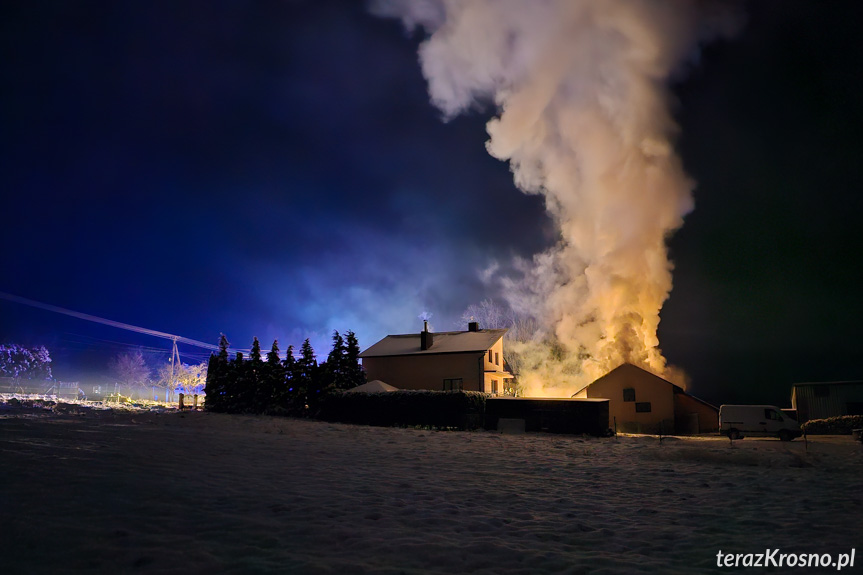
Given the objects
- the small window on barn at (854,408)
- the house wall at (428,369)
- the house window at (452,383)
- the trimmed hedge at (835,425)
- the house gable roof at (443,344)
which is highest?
the house gable roof at (443,344)

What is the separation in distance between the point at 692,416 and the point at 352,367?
2864 cm

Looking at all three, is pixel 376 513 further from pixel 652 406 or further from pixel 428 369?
pixel 428 369

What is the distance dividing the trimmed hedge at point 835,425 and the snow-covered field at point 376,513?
1258 inches

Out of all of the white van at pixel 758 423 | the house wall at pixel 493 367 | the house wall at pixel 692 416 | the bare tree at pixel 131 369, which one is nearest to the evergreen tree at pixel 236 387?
the house wall at pixel 493 367

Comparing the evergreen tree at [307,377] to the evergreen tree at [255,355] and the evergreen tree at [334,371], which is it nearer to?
the evergreen tree at [334,371]

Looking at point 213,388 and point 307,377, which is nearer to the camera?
point 307,377

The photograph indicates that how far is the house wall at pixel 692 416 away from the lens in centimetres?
4031

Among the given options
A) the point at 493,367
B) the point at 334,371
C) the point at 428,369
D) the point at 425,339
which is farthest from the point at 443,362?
the point at 334,371

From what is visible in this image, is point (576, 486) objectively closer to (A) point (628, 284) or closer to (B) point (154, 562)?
(B) point (154, 562)

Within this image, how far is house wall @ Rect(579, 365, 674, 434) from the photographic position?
40000 mm

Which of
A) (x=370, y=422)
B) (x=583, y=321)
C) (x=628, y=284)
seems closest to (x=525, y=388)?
(x=583, y=321)

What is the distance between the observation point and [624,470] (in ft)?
45.4

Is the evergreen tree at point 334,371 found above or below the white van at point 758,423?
above

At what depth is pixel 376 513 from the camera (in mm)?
7570
